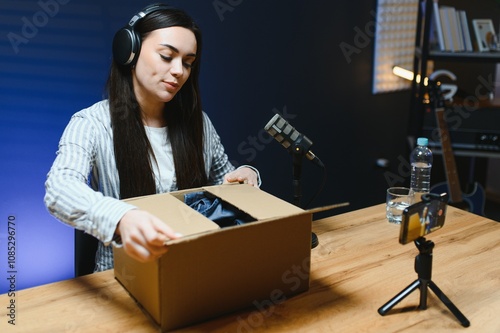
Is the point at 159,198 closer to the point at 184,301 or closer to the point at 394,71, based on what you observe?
the point at 184,301

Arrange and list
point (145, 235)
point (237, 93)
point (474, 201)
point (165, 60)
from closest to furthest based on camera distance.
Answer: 1. point (145, 235)
2. point (165, 60)
3. point (237, 93)
4. point (474, 201)

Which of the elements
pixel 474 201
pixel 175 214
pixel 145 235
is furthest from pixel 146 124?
pixel 474 201

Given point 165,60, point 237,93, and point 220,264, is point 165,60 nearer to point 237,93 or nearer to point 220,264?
point 220,264

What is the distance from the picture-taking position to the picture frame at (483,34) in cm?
305

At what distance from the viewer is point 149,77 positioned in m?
1.60

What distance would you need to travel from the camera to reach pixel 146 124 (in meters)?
1.73

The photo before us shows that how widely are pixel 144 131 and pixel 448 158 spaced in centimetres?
206

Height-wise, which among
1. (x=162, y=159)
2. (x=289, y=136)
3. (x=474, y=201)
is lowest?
(x=474, y=201)

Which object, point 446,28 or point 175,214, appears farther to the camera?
point 446,28

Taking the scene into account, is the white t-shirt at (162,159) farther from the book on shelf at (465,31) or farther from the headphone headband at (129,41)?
the book on shelf at (465,31)

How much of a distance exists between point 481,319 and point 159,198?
758 millimetres

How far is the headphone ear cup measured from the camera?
1.55 metres

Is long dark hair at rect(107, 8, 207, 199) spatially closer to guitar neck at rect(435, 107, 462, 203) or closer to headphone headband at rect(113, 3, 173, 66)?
headphone headband at rect(113, 3, 173, 66)

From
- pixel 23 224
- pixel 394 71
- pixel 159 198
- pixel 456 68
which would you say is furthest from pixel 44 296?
pixel 456 68
